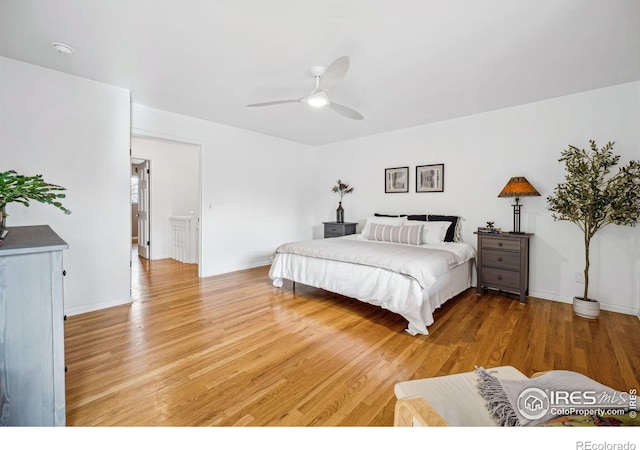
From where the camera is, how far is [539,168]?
3404mm

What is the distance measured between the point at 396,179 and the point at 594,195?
8.23ft

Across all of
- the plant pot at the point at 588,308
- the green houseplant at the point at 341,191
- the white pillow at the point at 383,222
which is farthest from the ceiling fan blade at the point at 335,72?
the plant pot at the point at 588,308

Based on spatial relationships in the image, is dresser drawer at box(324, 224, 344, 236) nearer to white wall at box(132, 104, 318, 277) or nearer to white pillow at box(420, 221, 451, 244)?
white wall at box(132, 104, 318, 277)

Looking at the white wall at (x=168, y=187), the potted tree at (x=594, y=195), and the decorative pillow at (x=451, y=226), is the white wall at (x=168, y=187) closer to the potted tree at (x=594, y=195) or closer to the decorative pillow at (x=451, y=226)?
the decorative pillow at (x=451, y=226)

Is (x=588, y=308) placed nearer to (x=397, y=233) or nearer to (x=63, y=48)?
(x=397, y=233)

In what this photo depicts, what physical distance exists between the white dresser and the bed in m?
2.28

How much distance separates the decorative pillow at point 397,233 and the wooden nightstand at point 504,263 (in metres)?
0.77

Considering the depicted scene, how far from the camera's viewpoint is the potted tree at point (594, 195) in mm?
2699

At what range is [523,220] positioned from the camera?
3539mm

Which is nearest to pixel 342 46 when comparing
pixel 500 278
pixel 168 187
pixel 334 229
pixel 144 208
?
pixel 500 278
